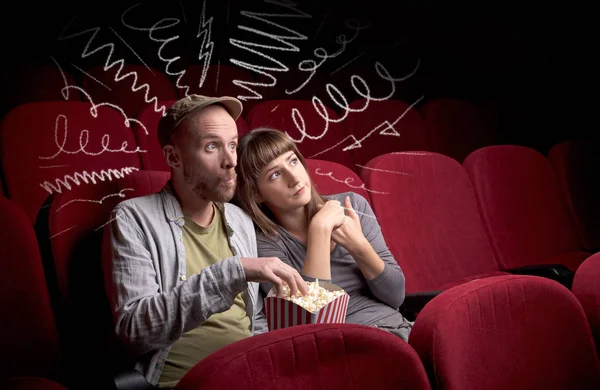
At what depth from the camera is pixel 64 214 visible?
0.55 metres

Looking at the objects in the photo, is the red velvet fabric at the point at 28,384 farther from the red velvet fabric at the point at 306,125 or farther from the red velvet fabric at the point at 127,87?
the red velvet fabric at the point at 306,125

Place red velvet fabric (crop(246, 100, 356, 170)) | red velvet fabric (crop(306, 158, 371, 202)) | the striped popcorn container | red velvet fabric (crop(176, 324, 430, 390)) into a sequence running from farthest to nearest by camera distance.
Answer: red velvet fabric (crop(246, 100, 356, 170)) → red velvet fabric (crop(306, 158, 371, 202)) → the striped popcorn container → red velvet fabric (crop(176, 324, 430, 390))

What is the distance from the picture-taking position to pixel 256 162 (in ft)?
1.90

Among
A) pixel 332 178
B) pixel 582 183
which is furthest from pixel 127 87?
pixel 582 183

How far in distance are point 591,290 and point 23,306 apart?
460 millimetres

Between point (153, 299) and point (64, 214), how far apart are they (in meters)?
0.15

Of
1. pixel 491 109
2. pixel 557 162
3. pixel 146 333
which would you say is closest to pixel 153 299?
pixel 146 333

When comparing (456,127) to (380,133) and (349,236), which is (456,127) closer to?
(380,133)

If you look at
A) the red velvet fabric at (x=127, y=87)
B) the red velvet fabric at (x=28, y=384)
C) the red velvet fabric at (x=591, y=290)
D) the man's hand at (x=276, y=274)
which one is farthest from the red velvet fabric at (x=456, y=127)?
the red velvet fabric at (x=28, y=384)

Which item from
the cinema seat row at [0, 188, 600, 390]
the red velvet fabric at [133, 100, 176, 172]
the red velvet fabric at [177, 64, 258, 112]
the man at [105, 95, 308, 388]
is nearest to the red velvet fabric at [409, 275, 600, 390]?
the cinema seat row at [0, 188, 600, 390]

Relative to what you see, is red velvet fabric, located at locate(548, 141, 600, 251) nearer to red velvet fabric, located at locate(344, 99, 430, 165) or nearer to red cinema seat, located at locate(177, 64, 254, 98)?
red velvet fabric, located at locate(344, 99, 430, 165)

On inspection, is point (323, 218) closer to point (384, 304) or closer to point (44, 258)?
point (384, 304)

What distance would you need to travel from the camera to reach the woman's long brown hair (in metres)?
0.58

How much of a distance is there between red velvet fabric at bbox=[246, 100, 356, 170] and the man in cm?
35
